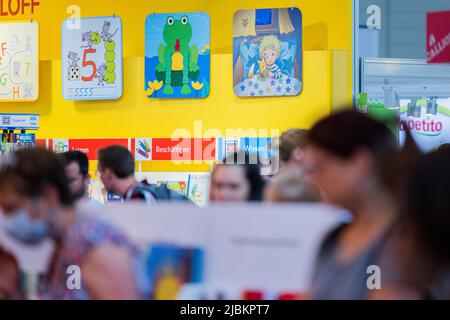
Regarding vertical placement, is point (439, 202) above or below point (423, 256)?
above

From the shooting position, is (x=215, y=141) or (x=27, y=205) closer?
(x=27, y=205)

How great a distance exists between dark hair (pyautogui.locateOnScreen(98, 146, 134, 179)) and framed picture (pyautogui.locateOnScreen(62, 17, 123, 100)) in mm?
3473

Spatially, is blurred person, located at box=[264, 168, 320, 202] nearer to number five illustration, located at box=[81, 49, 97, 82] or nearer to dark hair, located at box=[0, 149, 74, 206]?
dark hair, located at box=[0, 149, 74, 206]

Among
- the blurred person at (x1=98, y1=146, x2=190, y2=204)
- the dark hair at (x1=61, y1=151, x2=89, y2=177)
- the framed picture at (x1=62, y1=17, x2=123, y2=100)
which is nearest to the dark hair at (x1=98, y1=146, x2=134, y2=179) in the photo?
the blurred person at (x1=98, y1=146, x2=190, y2=204)

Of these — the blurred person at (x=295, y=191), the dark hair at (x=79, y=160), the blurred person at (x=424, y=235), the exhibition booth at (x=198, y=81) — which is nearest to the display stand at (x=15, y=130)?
the exhibition booth at (x=198, y=81)

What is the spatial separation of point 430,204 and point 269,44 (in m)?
5.92

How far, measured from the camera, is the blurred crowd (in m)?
1.88

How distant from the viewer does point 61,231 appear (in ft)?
7.19

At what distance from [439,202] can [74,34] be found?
6.79m

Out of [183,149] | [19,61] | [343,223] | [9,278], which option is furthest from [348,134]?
[19,61]

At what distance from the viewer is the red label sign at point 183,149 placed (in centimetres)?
791
